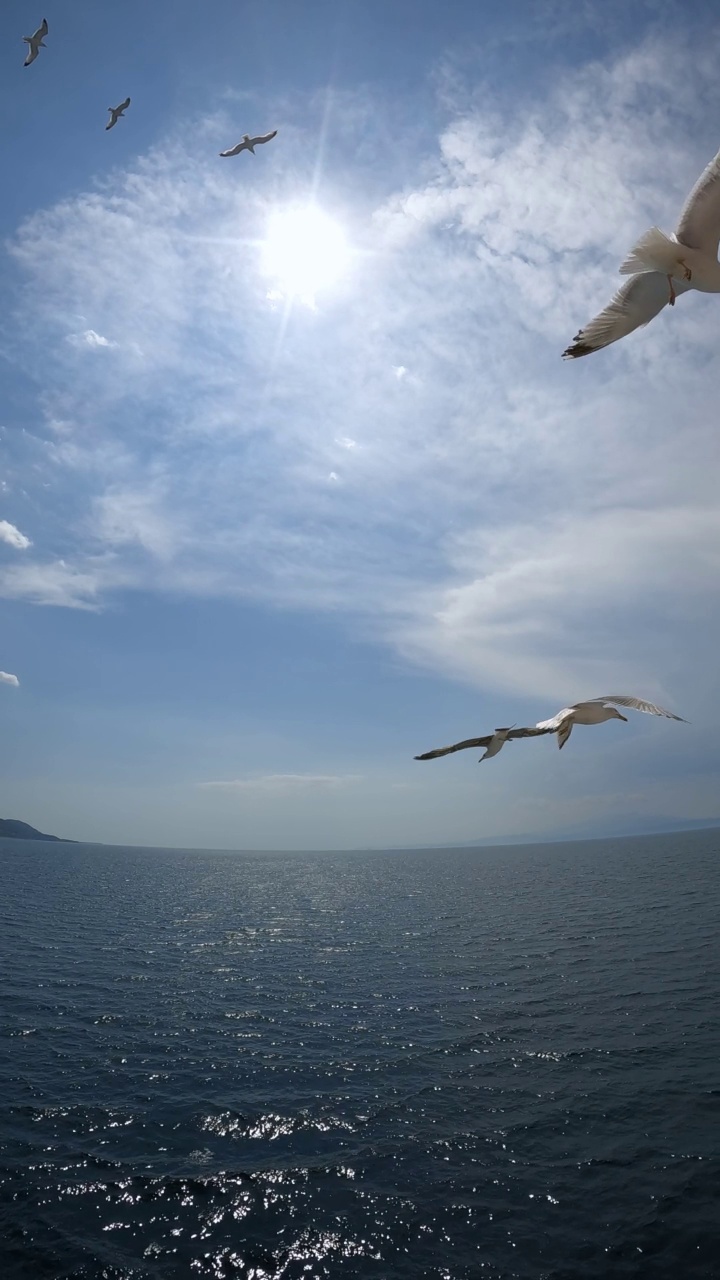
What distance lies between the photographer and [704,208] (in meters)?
5.59

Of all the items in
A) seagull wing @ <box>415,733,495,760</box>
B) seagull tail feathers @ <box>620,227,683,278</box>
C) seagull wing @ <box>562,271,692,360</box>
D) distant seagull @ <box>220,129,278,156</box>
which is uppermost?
distant seagull @ <box>220,129,278,156</box>

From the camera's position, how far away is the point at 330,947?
135 feet

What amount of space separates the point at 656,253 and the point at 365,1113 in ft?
70.4

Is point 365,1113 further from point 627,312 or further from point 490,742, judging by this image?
point 627,312

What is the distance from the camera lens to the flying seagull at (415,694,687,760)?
474cm

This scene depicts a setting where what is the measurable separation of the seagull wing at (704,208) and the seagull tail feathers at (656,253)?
0.17 meters

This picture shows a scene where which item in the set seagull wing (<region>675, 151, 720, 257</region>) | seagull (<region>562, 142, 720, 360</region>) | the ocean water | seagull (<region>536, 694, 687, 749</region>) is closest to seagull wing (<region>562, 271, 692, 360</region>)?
seagull (<region>562, 142, 720, 360</region>)

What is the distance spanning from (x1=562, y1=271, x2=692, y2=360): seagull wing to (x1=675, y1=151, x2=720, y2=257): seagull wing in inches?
16.0

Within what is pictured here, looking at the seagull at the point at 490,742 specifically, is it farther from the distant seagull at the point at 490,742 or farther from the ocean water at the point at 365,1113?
the ocean water at the point at 365,1113

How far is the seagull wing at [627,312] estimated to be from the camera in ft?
19.6

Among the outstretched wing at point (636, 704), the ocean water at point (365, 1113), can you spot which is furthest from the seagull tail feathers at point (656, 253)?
the ocean water at point (365, 1113)

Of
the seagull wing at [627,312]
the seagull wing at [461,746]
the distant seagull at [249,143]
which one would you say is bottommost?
the seagull wing at [461,746]

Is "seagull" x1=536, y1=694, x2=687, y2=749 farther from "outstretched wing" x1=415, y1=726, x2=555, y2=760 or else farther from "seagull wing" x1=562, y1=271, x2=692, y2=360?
"seagull wing" x1=562, y1=271, x2=692, y2=360

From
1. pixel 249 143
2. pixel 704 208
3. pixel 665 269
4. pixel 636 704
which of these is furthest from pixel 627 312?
pixel 249 143
